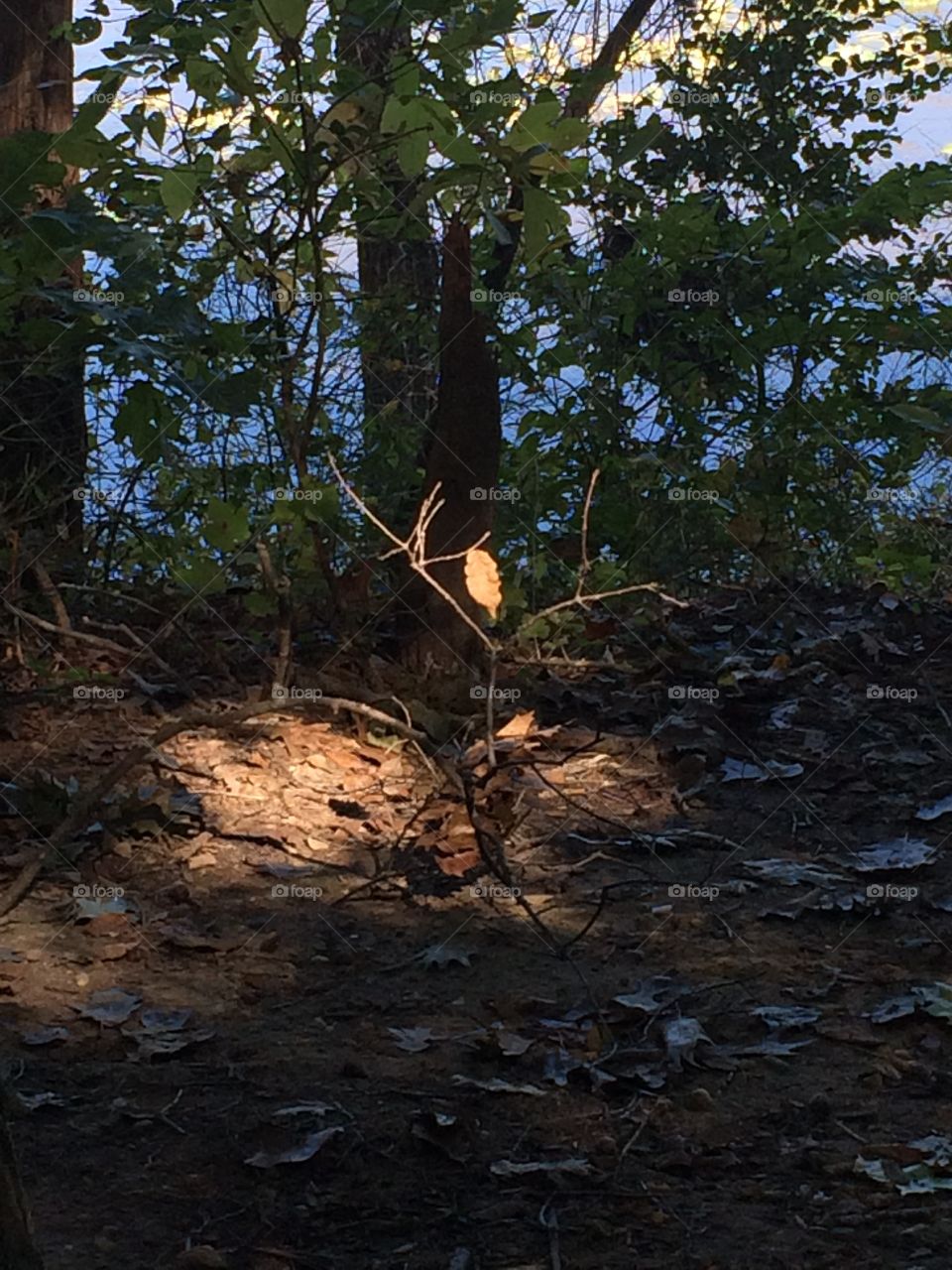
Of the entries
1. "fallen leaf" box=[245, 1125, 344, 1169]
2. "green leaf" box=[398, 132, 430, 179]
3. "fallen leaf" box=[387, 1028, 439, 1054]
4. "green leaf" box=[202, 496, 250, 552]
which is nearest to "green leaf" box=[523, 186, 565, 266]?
"green leaf" box=[398, 132, 430, 179]

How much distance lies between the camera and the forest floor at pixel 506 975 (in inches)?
91.4

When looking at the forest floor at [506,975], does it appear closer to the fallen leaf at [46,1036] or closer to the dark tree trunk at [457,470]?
the fallen leaf at [46,1036]

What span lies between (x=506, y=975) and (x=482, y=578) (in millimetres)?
1349

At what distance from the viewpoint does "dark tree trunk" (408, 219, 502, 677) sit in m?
4.86

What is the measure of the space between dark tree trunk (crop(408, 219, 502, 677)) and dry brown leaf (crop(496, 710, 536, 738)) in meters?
0.35

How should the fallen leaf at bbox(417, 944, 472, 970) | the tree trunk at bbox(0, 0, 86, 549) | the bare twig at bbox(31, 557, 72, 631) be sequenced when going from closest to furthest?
the fallen leaf at bbox(417, 944, 472, 970) < the bare twig at bbox(31, 557, 72, 631) < the tree trunk at bbox(0, 0, 86, 549)

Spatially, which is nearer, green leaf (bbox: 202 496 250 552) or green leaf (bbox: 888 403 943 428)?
green leaf (bbox: 202 496 250 552)

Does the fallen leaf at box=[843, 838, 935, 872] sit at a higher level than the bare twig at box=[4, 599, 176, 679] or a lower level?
lower

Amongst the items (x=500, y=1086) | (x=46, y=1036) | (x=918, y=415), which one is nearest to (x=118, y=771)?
(x=46, y=1036)

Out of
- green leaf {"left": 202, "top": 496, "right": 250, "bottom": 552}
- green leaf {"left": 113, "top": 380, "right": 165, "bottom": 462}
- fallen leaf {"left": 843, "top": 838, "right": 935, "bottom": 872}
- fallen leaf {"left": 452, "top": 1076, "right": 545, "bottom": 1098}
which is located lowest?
fallen leaf {"left": 452, "top": 1076, "right": 545, "bottom": 1098}

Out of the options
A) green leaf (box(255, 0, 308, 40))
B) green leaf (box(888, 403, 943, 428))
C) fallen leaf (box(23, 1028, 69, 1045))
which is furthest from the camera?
green leaf (box(888, 403, 943, 428))

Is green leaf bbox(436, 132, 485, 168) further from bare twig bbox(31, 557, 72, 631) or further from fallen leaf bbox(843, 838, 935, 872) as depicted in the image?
fallen leaf bbox(843, 838, 935, 872)

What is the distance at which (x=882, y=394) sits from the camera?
711cm

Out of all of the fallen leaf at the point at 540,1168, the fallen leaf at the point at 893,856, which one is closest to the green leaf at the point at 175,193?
the fallen leaf at the point at 893,856
